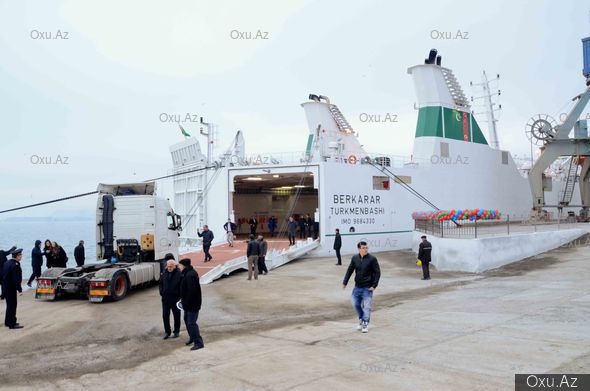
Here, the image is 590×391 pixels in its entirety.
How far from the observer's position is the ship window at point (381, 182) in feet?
82.3

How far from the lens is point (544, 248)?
64.3 ft

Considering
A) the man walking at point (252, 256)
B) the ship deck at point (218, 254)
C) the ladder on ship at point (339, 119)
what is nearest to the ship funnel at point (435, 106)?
the ladder on ship at point (339, 119)

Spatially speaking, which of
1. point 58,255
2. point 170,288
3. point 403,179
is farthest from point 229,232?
point 170,288

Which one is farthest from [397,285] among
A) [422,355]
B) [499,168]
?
[499,168]

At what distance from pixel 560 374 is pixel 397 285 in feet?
28.9

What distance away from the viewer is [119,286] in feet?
41.6

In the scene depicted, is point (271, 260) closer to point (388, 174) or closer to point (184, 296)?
point (388, 174)

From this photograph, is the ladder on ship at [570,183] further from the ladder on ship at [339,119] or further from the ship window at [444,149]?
the ladder on ship at [339,119]

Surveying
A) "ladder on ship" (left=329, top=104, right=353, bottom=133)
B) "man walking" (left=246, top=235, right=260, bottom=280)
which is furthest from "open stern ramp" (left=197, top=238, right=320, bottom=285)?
"ladder on ship" (left=329, top=104, right=353, bottom=133)

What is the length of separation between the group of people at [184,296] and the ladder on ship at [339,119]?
974 inches

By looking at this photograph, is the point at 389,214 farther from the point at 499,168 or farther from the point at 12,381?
the point at 12,381

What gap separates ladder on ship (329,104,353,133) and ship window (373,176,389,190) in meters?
7.74

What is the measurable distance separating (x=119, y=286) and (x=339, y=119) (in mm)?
22121

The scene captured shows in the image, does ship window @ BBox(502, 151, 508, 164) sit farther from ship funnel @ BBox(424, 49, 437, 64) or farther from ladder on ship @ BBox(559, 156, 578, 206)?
ship funnel @ BBox(424, 49, 437, 64)
